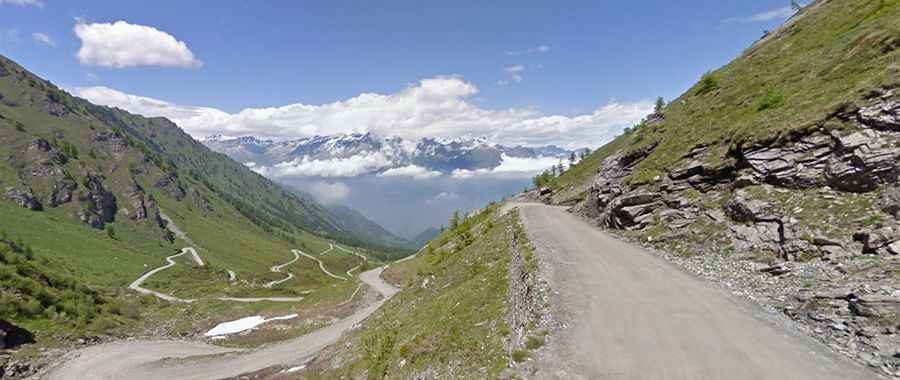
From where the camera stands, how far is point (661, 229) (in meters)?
32.3

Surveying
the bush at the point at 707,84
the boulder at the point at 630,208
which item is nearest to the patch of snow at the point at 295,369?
the boulder at the point at 630,208

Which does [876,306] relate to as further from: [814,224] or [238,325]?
[238,325]

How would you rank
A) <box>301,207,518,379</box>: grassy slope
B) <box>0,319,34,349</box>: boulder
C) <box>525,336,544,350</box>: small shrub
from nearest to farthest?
<box>525,336,544,350</box>: small shrub
<box>301,207,518,379</box>: grassy slope
<box>0,319,34,349</box>: boulder

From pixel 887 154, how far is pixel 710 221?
392 inches

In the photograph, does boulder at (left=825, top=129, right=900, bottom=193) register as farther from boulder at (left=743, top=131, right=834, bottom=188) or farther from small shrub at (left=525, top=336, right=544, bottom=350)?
small shrub at (left=525, top=336, right=544, bottom=350)

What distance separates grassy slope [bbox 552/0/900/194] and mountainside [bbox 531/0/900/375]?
164 millimetres

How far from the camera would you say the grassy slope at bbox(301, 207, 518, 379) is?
18.8m

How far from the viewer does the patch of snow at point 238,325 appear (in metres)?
64.0

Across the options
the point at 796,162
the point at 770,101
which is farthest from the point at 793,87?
the point at 796,162

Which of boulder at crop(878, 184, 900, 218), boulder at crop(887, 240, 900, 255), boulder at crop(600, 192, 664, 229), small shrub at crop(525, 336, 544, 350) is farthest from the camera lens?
boulder at crop(600, 192, 664, 229)

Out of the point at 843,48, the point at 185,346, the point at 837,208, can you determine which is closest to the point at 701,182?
the point at 837,208

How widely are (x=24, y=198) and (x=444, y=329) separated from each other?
232191mm

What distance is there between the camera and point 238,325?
225 feet

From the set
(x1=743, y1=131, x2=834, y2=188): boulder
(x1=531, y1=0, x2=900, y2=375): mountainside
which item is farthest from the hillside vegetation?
(x1=743, y1=131, x2=834, y2=188): boulder
